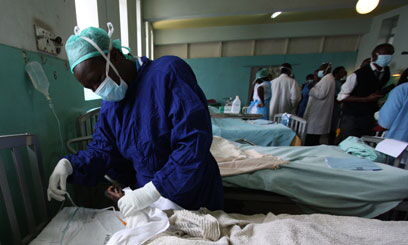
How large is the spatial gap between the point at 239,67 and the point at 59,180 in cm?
517

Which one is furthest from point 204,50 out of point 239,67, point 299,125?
point 299,125

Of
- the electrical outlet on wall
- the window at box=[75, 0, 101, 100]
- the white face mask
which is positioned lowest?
the white face mask

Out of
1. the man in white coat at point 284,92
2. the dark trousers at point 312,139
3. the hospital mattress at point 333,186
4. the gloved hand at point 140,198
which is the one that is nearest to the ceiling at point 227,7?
the man in white coat at point 284,92

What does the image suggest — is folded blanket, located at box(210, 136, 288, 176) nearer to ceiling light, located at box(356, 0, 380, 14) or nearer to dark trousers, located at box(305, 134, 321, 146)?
dark trousers, located at box(305, 134, 321, 146)

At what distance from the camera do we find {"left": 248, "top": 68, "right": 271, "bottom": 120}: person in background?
10.2 feet

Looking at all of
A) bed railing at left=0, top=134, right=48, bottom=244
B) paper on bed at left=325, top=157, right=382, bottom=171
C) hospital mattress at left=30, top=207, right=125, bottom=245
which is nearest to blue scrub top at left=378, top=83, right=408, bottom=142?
paper on bed at left=325, top=157, right=382, bottom=171

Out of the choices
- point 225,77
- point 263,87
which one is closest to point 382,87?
point 263,87

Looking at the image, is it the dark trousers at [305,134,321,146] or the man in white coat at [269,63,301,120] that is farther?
the dark trousers at [305,134,321,146]

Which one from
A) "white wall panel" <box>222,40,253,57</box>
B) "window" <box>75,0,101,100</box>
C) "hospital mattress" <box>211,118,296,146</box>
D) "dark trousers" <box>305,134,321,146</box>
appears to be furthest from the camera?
"white wall panel" <box>222,40,253,57</box>

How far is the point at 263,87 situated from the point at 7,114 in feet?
10.2

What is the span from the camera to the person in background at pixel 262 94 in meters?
3.12

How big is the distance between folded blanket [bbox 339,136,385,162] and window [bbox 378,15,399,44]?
4639 mm

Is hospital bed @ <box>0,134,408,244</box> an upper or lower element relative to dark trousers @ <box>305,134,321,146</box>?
upper

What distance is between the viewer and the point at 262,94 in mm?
3102
